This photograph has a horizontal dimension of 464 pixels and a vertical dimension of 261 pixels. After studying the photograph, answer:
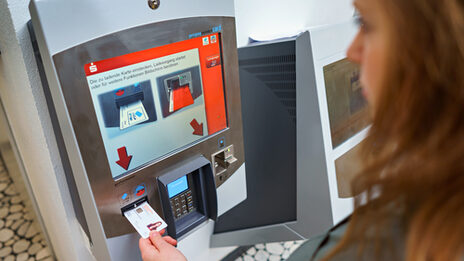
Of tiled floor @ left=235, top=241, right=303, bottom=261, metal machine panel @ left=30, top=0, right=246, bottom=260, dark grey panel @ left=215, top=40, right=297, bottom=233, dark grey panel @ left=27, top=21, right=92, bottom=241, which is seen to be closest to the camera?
metal machine panel @ left=30, top=0, right=246, bottom=260

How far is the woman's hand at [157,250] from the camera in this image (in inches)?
38.7

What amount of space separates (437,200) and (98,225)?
0.87 meters

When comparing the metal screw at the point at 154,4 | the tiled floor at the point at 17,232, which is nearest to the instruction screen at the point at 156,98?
the metal screw at the point at 154,4

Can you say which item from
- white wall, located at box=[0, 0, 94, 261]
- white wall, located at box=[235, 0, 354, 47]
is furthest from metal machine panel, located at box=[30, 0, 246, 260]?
white wall, located at box=[235, 0, 354, 47]

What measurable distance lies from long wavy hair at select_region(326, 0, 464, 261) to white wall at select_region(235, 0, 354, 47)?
39.0 inches

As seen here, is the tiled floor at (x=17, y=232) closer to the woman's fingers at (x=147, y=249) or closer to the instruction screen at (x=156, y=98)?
the woman's fingers at (x=147, y=249)

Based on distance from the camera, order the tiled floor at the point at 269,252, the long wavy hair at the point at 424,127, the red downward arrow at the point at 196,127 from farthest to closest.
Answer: the tiled floor at the point at 269,252
the red downward arrow at the point at 196,127
the long wavy hair at the point at 424,127

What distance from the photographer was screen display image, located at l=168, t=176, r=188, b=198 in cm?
111

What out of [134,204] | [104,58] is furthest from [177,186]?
[104,58]

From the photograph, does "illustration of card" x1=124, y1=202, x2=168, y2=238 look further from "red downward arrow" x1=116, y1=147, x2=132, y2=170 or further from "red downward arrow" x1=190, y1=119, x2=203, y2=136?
"red downward arrow" x1=190, y1=119, x2=203, y2=136

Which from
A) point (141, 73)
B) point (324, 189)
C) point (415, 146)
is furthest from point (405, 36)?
point (324, 189)

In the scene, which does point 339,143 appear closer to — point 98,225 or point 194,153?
point 194,153

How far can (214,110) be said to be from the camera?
1.16 metres

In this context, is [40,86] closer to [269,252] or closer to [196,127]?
[196,127]
